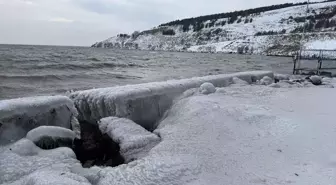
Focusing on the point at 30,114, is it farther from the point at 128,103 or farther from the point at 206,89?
the point at 206,89

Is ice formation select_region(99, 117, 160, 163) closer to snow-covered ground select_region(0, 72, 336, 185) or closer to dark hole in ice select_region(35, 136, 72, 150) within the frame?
snow-covered ground select_region(0, 72, 336, 185)

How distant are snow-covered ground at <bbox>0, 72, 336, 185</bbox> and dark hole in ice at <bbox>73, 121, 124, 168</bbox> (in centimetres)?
80

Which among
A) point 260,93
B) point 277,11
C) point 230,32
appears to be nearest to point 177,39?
point 230,32

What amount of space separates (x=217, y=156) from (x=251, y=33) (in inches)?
5638

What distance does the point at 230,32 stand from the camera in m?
145

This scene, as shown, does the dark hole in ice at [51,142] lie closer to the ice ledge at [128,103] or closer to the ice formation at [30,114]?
the ice formation at [30,114]

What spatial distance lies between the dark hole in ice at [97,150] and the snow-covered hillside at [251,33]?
7495cm

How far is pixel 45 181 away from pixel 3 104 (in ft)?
7.73

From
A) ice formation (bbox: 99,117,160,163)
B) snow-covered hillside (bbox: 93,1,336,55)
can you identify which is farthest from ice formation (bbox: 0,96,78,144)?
snow-covered hillside (bbox: 93,1,336,55)

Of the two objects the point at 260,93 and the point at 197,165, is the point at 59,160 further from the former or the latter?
the point at 260,93

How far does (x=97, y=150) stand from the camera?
533 cm

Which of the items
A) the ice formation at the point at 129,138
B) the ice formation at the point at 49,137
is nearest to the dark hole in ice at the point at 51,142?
the ice formation at the point at 49,137

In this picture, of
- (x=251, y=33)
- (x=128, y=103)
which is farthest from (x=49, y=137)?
(x=251, y=33)

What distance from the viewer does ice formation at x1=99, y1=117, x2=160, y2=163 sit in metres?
4.36
